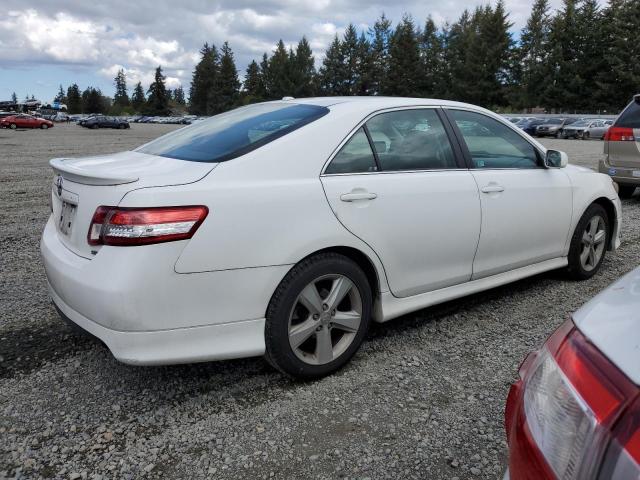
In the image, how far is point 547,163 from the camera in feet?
13.6

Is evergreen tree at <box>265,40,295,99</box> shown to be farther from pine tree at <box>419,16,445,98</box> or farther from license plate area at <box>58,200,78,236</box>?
license plate area at <box>58,200,78,236</box>

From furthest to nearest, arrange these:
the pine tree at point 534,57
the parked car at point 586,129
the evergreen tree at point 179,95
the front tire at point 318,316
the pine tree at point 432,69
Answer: the evergreen tree at point 179,95 < the pine tree at point 432,69 < the pine tree at point 534,57 < the parked car at point 586,129 < the front tire at point 318,316

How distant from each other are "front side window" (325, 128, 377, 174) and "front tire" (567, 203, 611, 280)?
222 cm

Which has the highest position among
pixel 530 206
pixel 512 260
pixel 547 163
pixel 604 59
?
pixel 604 59

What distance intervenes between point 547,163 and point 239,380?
Result: 9.18 ft

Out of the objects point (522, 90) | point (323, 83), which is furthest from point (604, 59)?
point (323, 83)

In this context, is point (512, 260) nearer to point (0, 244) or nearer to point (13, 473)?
point (13, 473)

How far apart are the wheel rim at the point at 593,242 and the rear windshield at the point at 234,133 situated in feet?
8.78

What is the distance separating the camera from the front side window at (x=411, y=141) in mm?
3256

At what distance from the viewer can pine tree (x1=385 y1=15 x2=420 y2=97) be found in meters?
82.2

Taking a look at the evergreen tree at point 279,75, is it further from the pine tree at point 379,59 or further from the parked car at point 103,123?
the parked car at point 103,123

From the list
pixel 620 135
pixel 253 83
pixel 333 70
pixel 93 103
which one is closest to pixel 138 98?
pixel 93 103

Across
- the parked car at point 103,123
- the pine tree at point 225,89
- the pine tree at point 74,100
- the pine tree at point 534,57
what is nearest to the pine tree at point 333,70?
the pine tree at point 225,89

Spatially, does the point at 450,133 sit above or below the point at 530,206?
above
